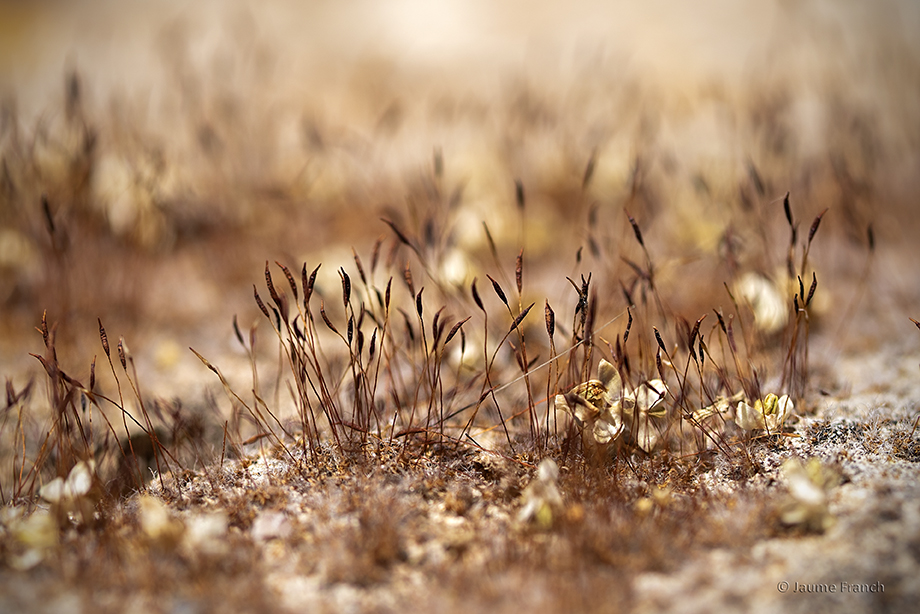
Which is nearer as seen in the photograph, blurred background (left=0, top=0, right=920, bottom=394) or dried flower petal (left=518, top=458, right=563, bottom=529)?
dried flower petal (left=518, top=458, right=563, bottom=529)

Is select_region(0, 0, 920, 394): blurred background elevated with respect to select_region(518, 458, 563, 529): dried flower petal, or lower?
elevated

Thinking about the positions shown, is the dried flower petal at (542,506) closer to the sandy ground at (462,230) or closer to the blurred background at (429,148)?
the sandy ground at (462,230)

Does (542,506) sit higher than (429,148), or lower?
lower

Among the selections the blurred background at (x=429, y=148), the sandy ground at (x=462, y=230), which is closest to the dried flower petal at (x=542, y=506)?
the sandy ground at (x=462, y=230)

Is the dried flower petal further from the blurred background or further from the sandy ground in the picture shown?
the blurred background

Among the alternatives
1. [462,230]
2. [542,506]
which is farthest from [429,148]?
[542,506]

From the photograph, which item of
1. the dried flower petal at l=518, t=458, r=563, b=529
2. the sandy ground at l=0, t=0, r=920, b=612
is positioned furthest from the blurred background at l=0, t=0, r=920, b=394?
the dried flower petal at l=518, t=458, r=563, b=529

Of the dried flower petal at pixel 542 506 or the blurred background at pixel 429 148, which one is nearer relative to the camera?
the dried flower petal at pixel 542 506

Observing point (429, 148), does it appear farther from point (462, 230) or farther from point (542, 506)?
point (542, 506)
